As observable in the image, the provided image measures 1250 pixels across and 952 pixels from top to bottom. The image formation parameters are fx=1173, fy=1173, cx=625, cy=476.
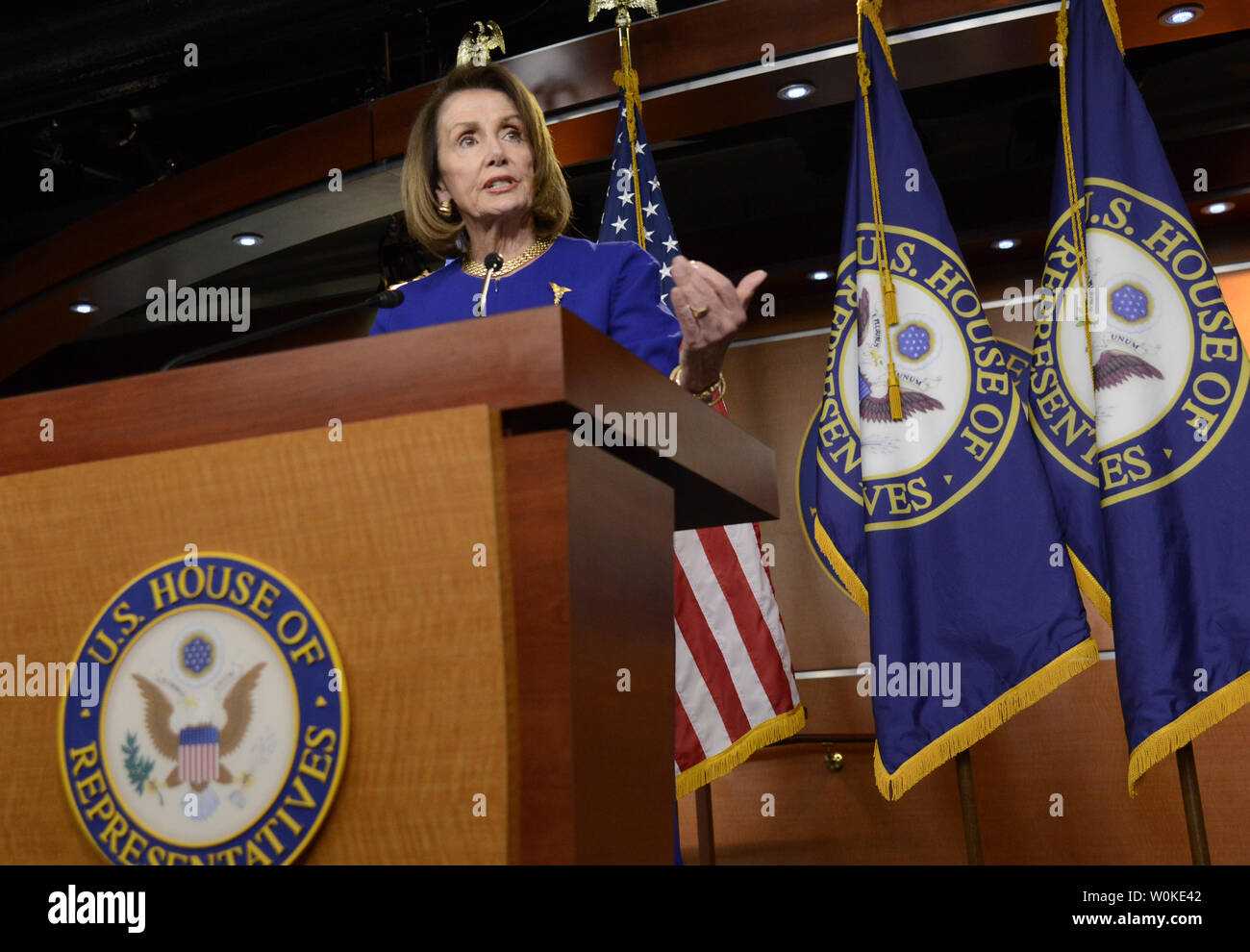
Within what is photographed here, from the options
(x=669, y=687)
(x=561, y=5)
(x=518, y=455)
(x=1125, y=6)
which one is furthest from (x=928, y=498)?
(x=561, y=5)

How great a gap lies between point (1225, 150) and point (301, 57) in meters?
3.14

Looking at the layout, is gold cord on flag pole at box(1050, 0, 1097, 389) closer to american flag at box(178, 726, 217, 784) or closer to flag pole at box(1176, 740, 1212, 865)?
flag pole at box(1176, 740, 1212, 865)

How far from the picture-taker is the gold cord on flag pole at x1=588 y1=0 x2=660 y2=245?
3.42m

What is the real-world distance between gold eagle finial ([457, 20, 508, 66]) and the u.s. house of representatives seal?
8.77 feet

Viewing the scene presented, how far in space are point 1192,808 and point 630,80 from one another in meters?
2.41

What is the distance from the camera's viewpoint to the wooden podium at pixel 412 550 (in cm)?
91

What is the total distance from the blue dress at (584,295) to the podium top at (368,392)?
0.47m

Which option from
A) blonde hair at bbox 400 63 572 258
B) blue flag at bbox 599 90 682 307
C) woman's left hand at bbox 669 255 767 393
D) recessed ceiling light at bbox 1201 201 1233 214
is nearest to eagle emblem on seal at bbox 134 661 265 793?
woman's left hand at bbox 669 255 767 393

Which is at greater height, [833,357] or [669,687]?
[833,357]

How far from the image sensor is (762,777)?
4316 millimetres

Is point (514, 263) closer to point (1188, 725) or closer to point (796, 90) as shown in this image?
point (1188, 725)

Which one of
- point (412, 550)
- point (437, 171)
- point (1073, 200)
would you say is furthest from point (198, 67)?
point (412, 550)

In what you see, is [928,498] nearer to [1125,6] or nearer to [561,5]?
[1125,6]
